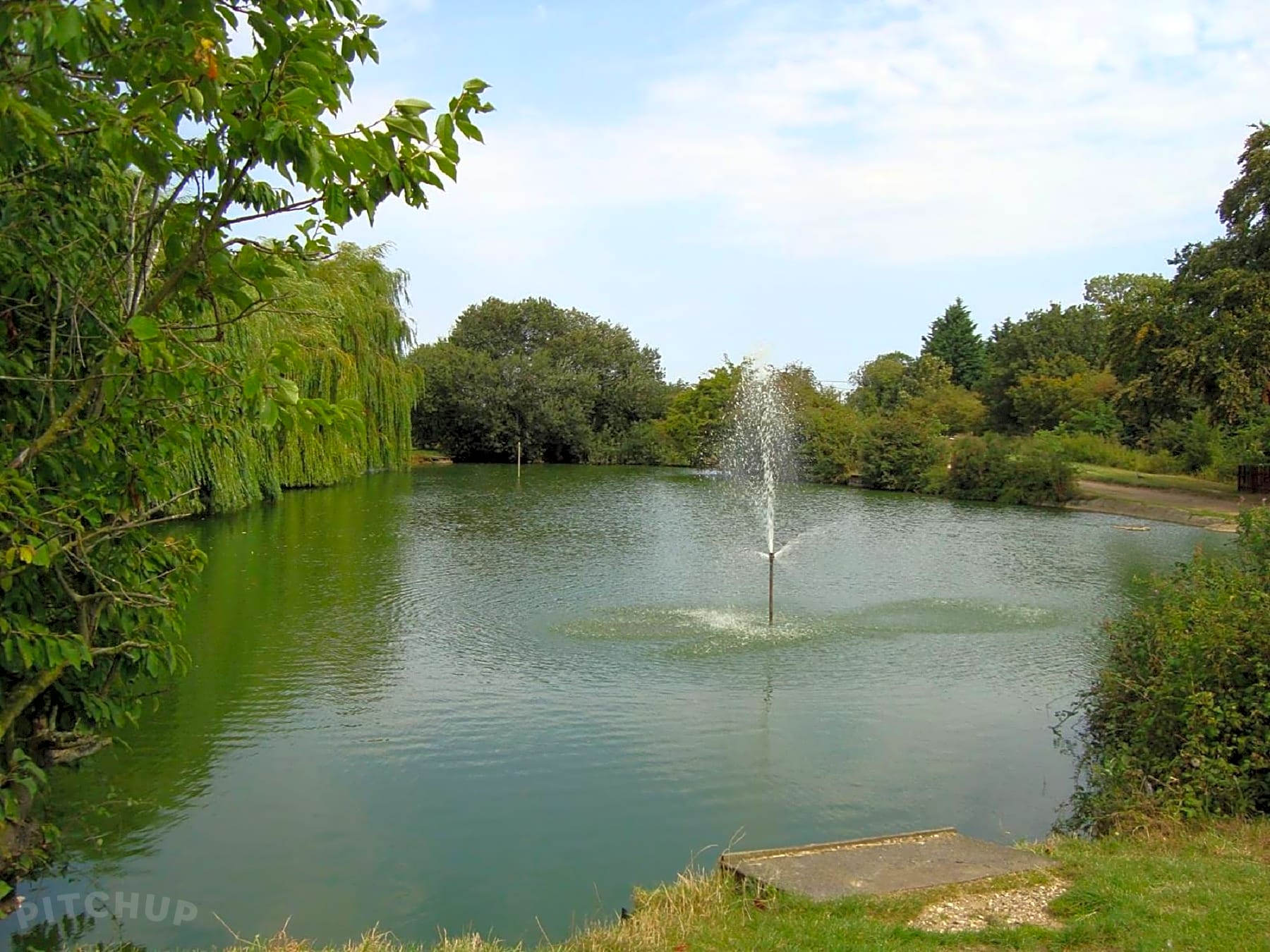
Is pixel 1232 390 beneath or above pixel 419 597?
above

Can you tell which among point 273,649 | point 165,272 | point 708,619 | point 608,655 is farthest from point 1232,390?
point 165,272

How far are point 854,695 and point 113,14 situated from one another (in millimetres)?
8638

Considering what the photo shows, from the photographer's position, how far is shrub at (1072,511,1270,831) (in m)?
5.93

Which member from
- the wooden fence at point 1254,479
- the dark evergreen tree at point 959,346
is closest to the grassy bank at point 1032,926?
the wooden fence at point 1254,479

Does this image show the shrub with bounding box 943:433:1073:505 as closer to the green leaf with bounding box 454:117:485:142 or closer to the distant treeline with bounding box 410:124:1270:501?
the distant treeline with bounding box 410:124:1270:501

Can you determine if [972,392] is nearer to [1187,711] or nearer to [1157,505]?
[1157,505]

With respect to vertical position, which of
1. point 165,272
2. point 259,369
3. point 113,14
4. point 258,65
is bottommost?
point 259,369

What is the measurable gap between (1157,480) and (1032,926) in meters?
30.8

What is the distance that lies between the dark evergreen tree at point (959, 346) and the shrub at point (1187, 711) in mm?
55356

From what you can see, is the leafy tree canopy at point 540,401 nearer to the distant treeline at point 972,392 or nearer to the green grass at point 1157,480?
the distant treeline at point 972,392

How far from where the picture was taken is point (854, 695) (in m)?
10.0

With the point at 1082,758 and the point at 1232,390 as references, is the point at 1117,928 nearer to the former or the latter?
the point at 1082,758

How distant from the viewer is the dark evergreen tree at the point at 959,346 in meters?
61.7

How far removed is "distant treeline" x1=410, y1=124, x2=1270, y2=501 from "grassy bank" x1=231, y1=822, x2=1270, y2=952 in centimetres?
2427
